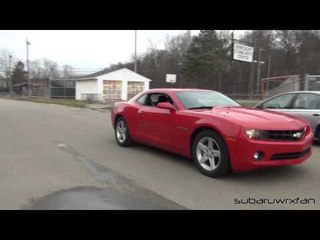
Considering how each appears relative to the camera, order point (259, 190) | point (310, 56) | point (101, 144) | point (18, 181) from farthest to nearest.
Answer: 1. point (310, 56)
2. point (101, 144)
3. point (18, 181)
4. point (259, 190)

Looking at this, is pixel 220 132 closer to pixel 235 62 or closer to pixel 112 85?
pixel 112 85

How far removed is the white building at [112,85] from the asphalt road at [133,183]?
35474mm

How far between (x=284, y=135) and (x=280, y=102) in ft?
14.5

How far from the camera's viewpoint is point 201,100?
6.88m

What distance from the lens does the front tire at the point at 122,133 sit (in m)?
8.25

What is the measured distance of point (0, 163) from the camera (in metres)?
6.77

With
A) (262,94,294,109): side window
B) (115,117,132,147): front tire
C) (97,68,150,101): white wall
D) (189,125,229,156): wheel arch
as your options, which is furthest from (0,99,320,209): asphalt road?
(97,68,150,101): white wall

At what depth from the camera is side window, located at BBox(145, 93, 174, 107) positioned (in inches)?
284

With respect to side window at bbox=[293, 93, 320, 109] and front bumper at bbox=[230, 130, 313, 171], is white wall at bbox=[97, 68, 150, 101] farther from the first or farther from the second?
front bumper at bbox=[230, 130, 313, 171]

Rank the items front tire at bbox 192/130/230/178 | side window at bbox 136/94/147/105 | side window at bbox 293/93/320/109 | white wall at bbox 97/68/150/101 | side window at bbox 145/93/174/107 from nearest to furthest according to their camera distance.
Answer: front tire at bbox 192/130/230/178
side window at bbox 145/93/174/107
side window at bbox 136/94/147/105
side window at bbox 293/93/320/109
white wall at bbox 97/68/150/101
